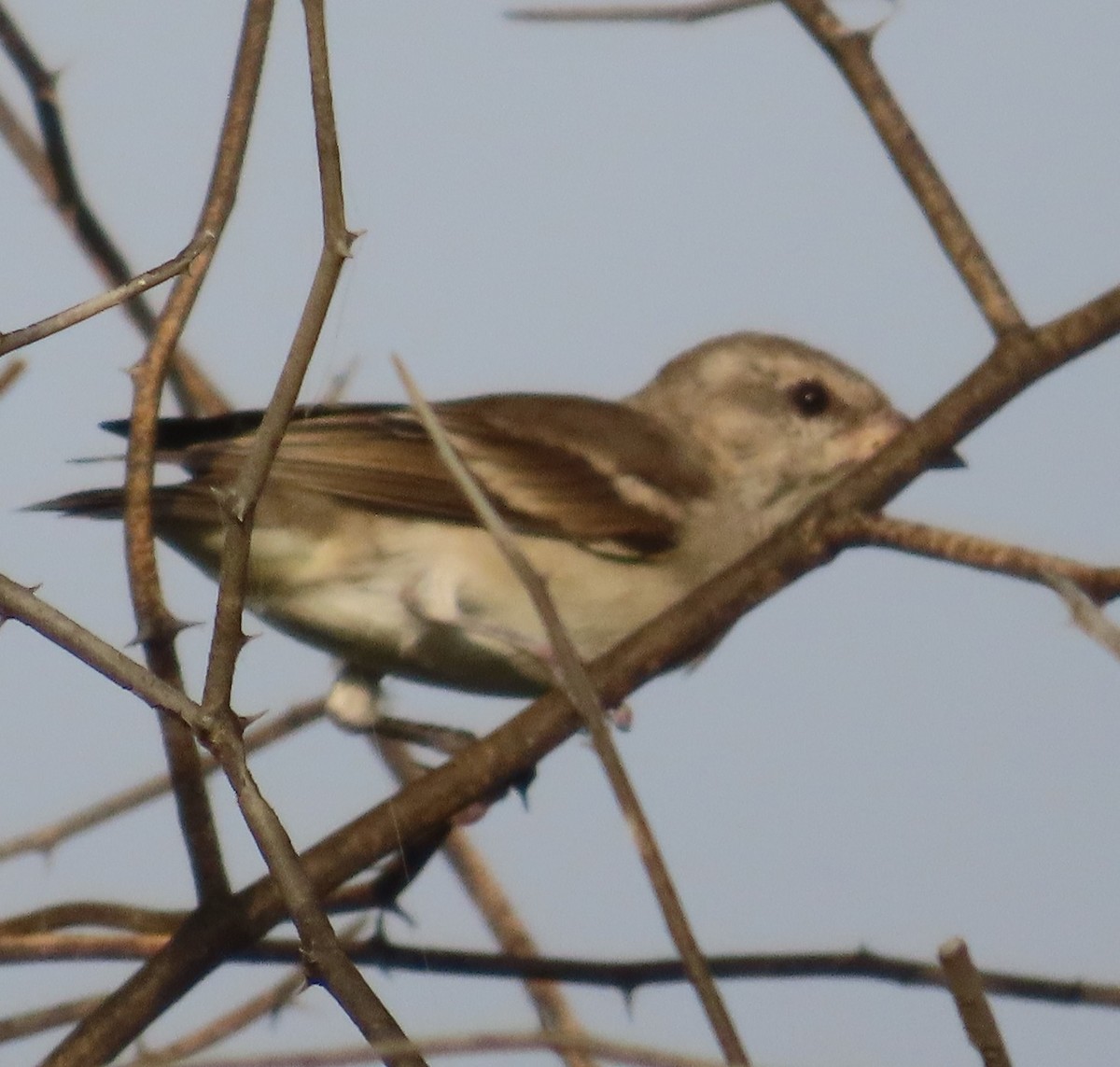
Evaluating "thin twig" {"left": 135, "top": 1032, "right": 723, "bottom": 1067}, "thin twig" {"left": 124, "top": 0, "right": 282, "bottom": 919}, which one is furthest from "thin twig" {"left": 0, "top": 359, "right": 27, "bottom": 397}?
"thin twig" {"left": 135, "top": 1032, "right": 723, "bottom": 1067}

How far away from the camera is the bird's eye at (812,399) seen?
5625 mm

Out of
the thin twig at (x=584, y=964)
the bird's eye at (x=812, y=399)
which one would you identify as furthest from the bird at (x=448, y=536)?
the thin twig at (x=584, y=964)

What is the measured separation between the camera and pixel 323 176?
6.91 feet

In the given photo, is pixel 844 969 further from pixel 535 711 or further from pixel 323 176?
pixel 323 176

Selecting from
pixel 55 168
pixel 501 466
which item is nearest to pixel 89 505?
pixel 55 168

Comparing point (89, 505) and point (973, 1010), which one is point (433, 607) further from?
point (973, 1010)

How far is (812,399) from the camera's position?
5.64 meters

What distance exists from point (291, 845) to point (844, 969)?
1028 millimetres

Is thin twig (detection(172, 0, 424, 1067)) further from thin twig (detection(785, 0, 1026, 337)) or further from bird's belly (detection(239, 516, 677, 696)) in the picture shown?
bird's belly (detection(239, 516, 677, 696))

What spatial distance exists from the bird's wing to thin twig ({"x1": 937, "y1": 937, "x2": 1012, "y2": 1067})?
2.94m

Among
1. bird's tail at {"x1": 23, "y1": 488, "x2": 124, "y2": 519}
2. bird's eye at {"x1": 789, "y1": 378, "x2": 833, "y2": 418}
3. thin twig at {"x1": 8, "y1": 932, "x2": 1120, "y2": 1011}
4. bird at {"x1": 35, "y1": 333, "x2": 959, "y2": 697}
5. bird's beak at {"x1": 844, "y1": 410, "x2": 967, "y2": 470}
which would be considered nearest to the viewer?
thin twig at {"x1": 8, "y1": 932, "x2": 1120, "y2": 1011}

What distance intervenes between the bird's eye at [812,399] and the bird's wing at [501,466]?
0.39m

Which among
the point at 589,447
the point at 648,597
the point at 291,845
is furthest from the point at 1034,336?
the point at 589,447

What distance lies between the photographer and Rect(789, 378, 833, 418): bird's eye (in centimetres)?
562
